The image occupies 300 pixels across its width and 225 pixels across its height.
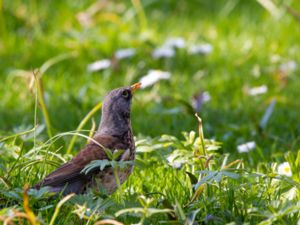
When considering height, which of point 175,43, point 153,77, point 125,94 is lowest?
point 153,77

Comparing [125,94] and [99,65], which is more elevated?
[125,94]

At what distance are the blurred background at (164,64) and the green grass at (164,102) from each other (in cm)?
1

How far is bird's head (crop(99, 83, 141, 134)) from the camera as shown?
418 cm

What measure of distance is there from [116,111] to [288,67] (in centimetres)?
309

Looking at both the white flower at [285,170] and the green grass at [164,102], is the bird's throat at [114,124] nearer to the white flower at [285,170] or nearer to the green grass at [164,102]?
the green grass at [164,102]

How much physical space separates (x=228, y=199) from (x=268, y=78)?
3442mm

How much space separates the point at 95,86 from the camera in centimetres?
670

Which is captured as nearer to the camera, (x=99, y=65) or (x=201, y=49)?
(x=99, y=65)

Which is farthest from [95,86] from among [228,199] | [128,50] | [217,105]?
[228,199]

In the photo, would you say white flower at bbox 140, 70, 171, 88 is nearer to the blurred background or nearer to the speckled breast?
the blurred background

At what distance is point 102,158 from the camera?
3.82m

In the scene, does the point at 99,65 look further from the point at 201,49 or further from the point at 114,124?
the point at 114,124

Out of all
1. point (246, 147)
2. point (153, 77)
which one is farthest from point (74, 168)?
point (153, 77)

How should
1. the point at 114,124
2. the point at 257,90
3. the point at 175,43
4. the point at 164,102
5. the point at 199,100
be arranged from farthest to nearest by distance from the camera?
the point at 175,43 < the point at 164,102 < the point at 257,90 < the point at 199,100 < the point at 114,124
